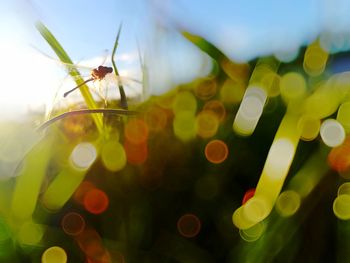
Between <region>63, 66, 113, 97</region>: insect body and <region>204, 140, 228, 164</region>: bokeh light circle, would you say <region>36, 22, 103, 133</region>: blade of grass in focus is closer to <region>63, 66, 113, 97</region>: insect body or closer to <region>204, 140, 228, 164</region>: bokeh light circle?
<region>63, 66, 113, 97</region>: insect body

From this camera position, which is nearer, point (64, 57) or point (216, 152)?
point (216, 152)

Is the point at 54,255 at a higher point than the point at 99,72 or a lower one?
lower

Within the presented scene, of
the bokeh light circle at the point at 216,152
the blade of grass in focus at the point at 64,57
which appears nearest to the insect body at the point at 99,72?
the blade of grass in focus at the point at 64,57

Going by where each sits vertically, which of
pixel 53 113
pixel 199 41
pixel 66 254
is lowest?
pixel 66 254

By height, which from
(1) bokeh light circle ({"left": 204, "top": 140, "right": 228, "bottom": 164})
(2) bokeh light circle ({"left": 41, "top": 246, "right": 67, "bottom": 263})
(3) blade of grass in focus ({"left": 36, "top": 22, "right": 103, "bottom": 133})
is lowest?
(2) bokeh light circle ({"left": 41, "top": 246, "right": 67, "bottom": 263})

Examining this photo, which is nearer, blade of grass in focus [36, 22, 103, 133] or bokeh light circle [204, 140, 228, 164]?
bokeh light circle [204, 140, 228, 164]

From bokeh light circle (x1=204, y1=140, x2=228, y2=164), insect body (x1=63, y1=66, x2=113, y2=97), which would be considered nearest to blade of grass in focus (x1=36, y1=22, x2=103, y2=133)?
insect body (x1=63, y1=66, x2=113, y2=97)

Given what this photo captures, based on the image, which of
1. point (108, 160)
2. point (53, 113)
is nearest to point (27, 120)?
point (53, 113)

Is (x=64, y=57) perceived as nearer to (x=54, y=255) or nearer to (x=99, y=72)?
(x=99, y=72)

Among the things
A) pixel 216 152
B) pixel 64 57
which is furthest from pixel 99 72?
pixel 216 152

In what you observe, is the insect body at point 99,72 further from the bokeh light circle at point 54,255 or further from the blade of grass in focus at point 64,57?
the bokeh light circle at point 54,255

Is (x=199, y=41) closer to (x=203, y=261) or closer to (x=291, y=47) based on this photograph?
(x=291, y=47)
